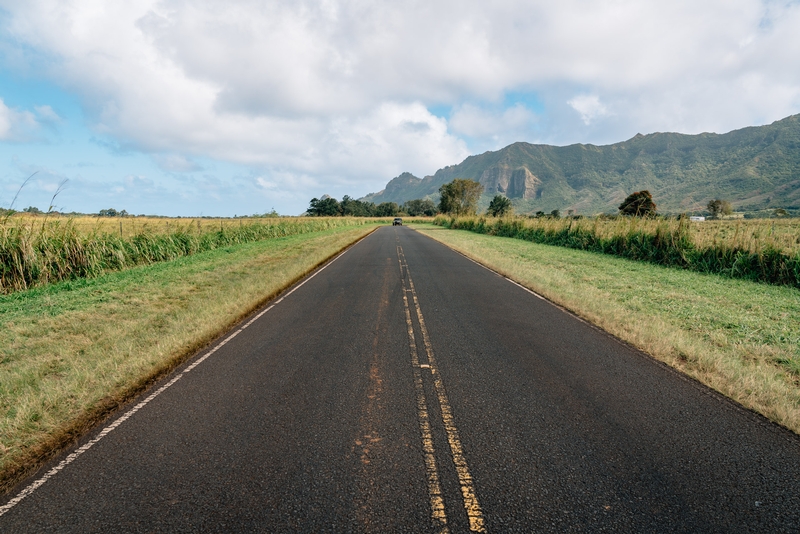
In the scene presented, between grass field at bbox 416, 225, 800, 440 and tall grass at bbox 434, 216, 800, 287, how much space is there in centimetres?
93

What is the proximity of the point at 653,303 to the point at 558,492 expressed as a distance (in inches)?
351

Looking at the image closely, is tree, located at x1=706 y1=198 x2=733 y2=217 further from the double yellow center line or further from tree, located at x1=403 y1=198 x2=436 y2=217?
tree, located at x1=403 y1=198 x2=436 y2=217

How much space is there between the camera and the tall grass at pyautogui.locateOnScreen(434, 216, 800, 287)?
42.9ft

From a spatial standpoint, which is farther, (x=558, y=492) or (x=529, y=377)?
(x=529, y=377)

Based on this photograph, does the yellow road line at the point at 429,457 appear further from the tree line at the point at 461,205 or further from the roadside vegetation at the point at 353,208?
the roadside vegetation at the point at 353,208

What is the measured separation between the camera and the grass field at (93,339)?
4.33 metres

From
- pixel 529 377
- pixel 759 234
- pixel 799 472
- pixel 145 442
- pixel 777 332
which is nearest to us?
pixel 799 472

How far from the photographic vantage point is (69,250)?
14.2m

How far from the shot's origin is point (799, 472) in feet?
11.5

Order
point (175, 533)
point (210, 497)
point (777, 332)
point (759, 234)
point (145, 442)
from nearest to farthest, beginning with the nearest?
point (175, 533) < point (210, 497) < point (145, 442) < point (777, 332) < point (759, 234)

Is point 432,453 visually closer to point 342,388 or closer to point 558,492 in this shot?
point 558,492

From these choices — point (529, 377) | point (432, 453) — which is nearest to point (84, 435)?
point (432, 453)

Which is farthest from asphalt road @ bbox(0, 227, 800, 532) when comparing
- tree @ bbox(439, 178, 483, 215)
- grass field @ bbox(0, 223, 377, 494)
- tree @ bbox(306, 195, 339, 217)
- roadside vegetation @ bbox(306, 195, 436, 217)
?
tree @ bbox(306, 195, 339, 217)

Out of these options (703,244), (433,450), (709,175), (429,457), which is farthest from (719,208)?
(429,457)
